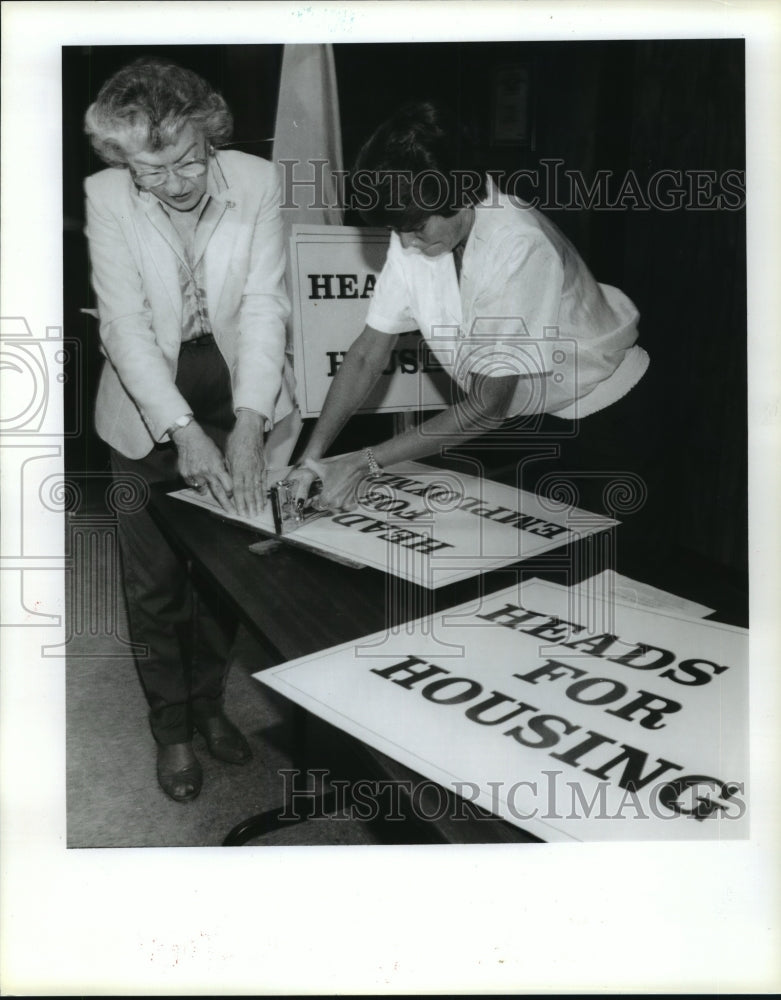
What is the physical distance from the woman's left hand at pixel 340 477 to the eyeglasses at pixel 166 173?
462 millimetres

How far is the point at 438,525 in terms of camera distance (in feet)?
4.51

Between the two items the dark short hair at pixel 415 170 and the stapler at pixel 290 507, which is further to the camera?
the dark short hair at pixel 415 170

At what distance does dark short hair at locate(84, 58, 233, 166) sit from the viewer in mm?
1425

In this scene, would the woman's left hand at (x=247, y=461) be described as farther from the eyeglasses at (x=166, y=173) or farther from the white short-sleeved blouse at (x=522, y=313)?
the eyeglasses at (x=166, y=173)

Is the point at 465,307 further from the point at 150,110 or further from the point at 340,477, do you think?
the point at 150,110

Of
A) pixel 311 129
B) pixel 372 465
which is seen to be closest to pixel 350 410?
pixel 372 465

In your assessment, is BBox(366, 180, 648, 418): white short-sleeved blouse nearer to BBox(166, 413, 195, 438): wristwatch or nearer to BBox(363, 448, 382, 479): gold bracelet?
BBox(363, 448, 382, 479): gold bracelet

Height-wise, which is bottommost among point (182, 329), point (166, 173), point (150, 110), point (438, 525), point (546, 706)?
point (546, 706)

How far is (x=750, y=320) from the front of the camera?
1.51m

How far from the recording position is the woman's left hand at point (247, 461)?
1.37 m

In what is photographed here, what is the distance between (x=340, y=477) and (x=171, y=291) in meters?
0.38

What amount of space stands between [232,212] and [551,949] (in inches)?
49.2

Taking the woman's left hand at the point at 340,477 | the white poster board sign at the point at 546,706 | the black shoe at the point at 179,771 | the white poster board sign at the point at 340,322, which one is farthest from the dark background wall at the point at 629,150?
the black shoe at the point at 179,771

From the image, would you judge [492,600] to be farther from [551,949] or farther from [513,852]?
[551,949]
